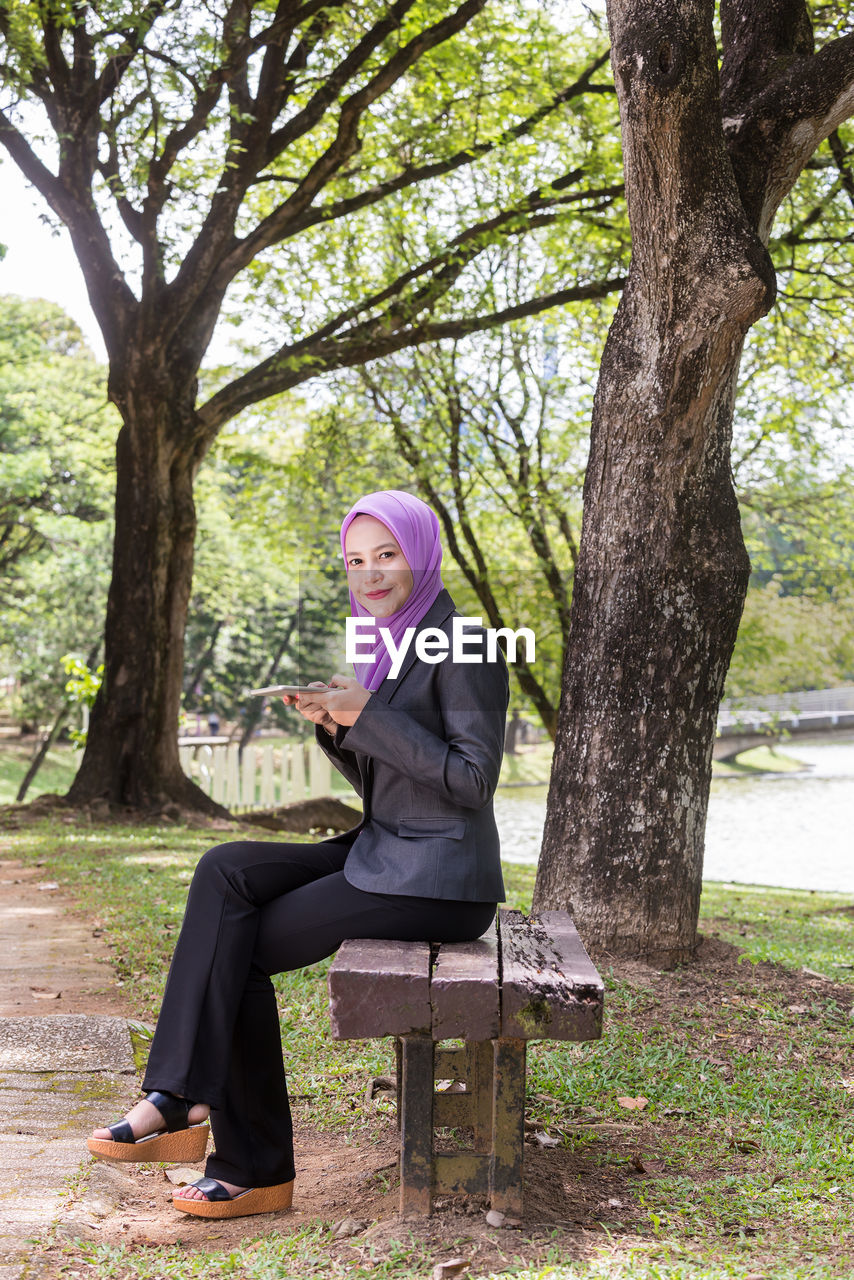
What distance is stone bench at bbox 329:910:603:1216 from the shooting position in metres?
2.59

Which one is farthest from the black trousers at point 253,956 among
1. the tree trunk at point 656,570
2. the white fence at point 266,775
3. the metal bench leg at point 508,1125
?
the white fence at point 266,775

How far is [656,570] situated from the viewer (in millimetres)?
4758

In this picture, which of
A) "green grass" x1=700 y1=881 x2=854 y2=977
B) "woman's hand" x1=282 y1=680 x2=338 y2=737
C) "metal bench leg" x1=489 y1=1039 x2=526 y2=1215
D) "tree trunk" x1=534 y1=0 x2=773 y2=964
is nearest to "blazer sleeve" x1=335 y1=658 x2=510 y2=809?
"woman's hand" x1=282 y1=680 x2=338 y2=737

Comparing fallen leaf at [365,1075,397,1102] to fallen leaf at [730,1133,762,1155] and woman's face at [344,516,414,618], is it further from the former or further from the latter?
woman's face at [344,516,414,618]

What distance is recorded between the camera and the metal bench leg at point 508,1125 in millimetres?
2717

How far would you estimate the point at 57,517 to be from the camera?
74.7 feet

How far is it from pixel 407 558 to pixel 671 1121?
1.94m

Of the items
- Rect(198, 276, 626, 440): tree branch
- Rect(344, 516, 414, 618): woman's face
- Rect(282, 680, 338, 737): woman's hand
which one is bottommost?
Rect(282, 680, 338, 737): woman's hand

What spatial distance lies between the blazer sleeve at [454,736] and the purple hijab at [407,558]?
A: 0.16 meters

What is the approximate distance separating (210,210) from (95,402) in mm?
12975

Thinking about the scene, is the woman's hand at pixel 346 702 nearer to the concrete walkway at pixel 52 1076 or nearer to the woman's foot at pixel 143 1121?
the woman's foot at pixel 143 1121

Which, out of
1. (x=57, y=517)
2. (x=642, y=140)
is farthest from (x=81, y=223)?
(x=57, y=517)

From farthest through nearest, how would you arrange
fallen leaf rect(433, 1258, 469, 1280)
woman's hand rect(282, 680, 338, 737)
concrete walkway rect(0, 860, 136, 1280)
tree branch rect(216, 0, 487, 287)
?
tree branch rect(216, 0, 487, 287) → woman's hand rect(282, 680, 338, 737) → concrete walkway rect(0, 860, 136, 1280) → fallen leaf rect(433, 1258, 469, 1280)

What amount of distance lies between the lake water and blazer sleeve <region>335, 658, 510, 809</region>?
503 inches
